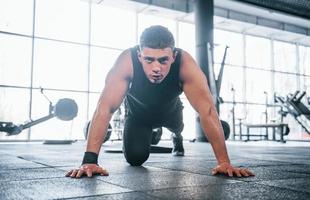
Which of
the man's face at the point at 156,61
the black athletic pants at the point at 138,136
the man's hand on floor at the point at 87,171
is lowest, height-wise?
the man's hand on floor at the point at 87,171

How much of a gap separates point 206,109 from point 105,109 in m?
0.59

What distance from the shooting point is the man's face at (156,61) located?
1874mm

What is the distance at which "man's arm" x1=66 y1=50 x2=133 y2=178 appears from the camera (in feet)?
6.04

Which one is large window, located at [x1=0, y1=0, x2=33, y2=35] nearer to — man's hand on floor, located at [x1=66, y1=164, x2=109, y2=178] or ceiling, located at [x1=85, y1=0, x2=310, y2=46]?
ceiling, located at [x1=85, y1=0, x2=310, y2=46]

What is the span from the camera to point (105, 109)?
6.28ft

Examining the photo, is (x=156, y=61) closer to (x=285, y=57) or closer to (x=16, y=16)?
(x=16, y=16)

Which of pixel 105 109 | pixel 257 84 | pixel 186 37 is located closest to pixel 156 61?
pixel 105 109

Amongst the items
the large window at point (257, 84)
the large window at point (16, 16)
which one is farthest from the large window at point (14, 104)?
the large window at point (257, 84)

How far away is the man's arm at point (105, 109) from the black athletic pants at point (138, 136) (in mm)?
564

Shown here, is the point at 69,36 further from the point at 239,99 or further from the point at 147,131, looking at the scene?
the point at 147,131

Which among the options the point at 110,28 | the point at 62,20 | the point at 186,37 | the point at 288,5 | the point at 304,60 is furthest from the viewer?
the point at 304,60

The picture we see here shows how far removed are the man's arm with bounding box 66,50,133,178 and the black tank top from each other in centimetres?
6

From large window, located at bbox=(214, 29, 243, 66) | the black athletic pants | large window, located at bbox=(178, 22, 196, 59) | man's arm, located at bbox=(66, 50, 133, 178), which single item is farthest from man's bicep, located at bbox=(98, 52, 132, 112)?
large window, located at bbox=(214, 29, 243, 66)

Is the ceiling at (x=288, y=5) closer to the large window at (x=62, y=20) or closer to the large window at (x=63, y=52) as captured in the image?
the large window at (x=63, y=52)
